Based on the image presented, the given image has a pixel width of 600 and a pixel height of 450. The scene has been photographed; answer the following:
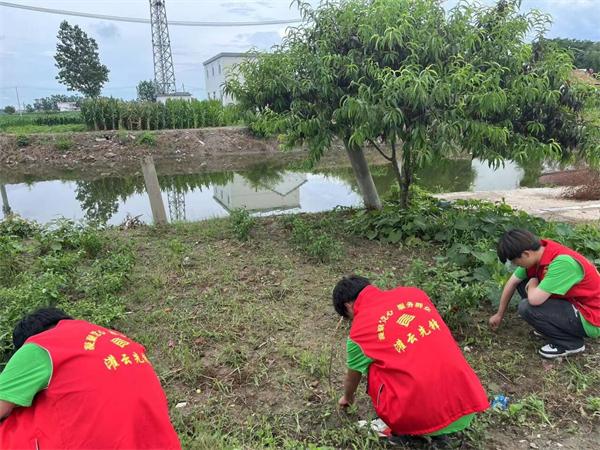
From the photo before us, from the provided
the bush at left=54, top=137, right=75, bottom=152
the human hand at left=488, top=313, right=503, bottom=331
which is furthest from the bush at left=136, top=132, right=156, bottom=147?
the human hand at left=488, top=313, right=503, bottom=331

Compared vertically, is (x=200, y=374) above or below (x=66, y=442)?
below

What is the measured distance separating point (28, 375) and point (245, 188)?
Result: 1156cm

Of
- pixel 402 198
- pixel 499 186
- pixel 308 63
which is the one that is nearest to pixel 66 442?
pixel 308 63

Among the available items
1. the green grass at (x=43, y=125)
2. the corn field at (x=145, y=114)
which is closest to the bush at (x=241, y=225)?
the corn field at (x=145, y=114)

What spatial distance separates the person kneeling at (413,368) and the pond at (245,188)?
22.6 ft

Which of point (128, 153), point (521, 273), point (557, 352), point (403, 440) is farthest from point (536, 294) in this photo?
point (128, 153)

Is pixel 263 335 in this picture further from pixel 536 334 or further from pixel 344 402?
pixel 536 334

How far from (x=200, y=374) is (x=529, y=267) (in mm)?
2236

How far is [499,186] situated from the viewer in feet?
39.8

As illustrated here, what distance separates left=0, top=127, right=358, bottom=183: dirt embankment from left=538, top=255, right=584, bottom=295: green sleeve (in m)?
15.2

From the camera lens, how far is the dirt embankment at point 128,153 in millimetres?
18000

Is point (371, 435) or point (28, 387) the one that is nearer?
point (28, 387)

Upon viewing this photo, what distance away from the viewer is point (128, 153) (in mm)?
20125

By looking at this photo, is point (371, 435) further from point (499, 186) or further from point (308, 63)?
point (499, 186)
